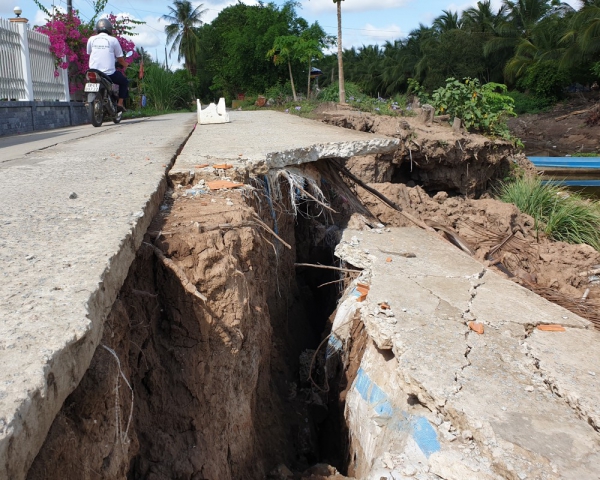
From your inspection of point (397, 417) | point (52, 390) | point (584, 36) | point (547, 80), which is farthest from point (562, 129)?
point (52, 390)

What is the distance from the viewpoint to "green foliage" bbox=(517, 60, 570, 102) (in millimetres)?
31311

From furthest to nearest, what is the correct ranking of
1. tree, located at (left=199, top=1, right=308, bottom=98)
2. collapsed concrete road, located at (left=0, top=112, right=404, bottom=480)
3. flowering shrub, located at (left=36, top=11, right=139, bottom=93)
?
tree, located at (left=199, top=1, right=308, bottom=98) → flowering shrub, located at (left=36, top=11, right=139, bottom=93) → collapsed concrete road, located at (left=0, top=112, right=404, bottom=480)

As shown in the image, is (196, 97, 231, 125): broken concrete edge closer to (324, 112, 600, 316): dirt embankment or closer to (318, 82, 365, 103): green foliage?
(324, 112, 600, 316): dirt embankment

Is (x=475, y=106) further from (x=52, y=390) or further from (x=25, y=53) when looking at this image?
(x=52, y=390)

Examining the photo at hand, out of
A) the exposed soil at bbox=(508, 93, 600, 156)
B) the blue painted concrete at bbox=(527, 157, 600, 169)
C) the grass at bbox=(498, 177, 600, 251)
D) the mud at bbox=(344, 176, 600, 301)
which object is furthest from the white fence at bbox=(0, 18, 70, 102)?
the exposed soil at bbox=(508, 93, 600, 156)

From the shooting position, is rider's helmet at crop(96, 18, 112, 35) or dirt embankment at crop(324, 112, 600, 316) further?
rider's helmet at crop(96, 18, 112, 35)

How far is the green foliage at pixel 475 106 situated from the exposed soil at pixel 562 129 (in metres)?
12.7

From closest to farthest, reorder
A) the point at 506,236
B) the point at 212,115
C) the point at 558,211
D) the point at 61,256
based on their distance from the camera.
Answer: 1. the point at 61,256
2. the point at 506,236
3. the point at 558,211
4. the point at 212,115

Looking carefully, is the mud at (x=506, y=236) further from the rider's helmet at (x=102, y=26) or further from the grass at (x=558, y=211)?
the rider's helmet at (x=102, y=26)

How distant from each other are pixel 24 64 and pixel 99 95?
221cm

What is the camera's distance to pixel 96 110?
8.80m

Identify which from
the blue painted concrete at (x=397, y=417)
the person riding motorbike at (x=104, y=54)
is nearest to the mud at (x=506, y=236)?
the blue painted concrete at (x=397, y=417)

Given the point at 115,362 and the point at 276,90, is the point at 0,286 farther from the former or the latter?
the point at 276,90

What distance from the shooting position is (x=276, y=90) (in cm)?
2120
